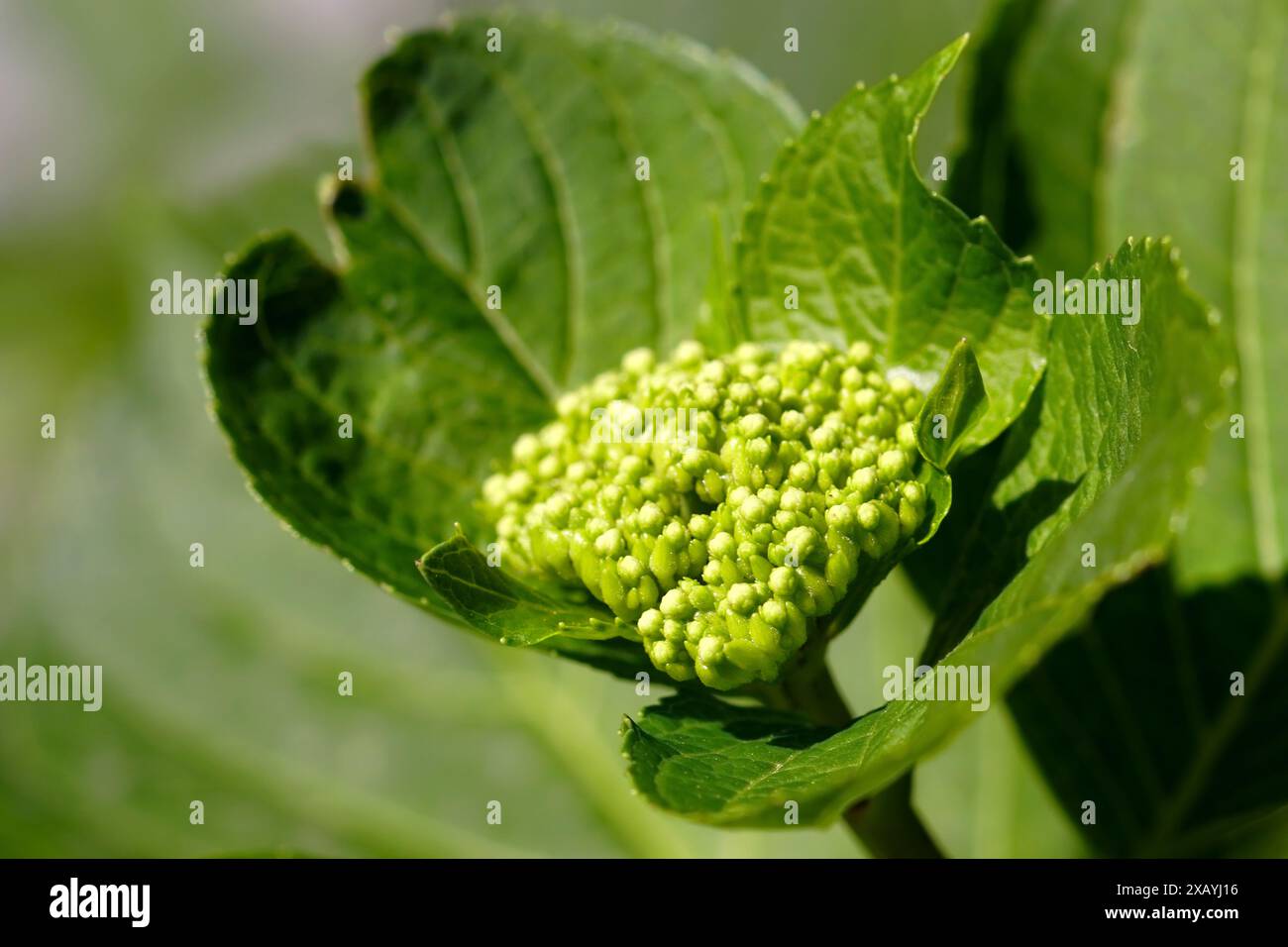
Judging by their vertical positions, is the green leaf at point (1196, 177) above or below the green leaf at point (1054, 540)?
above

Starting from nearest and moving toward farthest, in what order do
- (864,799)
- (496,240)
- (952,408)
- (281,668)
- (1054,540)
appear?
(1054,540), (952,408), (864,799), (496,240), (281,668)

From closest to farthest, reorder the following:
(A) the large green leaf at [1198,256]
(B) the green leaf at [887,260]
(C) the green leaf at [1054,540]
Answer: (C) the green leaf at [1054,540]
(B) the green leaf at [887,260]
(A) the large green leaf at [1198,256]

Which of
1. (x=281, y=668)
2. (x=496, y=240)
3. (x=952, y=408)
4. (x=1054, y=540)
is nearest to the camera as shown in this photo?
(x=1054, y=540)

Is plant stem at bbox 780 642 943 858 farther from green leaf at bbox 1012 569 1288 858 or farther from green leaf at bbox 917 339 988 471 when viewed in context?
green leaf at bbox 1012 569 1288 858

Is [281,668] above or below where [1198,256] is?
below

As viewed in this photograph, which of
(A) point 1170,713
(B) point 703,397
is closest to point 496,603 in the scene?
(B) point 703,397

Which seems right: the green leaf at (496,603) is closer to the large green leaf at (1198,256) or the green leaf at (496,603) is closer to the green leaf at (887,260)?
the green leaf at (887,260)

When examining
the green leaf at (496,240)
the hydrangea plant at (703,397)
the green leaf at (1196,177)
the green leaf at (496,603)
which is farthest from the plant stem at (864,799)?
the green leaf at (1196,177)

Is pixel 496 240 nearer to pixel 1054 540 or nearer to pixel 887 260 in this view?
pixel 887 260
